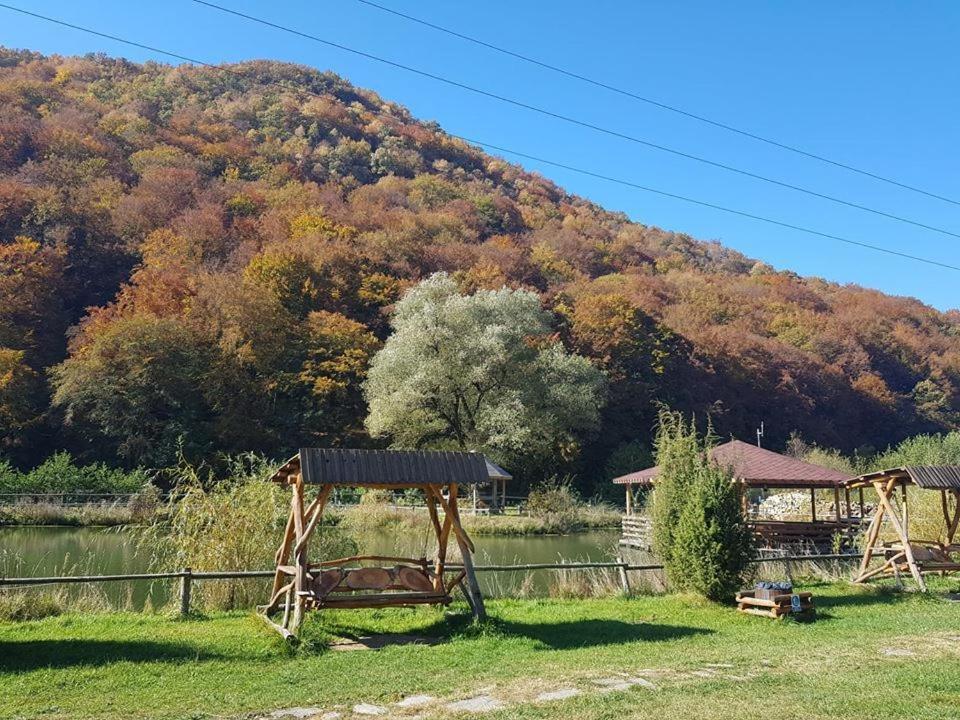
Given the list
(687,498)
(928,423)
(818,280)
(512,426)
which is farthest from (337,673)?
(818,280)

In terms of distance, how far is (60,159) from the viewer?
5056 cm

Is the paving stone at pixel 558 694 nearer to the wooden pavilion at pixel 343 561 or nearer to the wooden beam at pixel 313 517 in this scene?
the wooden pavilion at pixel 343 561

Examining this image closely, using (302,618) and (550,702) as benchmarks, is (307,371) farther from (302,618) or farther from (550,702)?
(550,702)

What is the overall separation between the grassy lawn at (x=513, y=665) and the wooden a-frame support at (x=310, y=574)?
0.28m

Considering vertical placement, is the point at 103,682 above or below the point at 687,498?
below

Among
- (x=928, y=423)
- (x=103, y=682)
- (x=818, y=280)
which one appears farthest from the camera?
(x=818, y=280)

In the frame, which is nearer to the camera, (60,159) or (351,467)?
(351,467)

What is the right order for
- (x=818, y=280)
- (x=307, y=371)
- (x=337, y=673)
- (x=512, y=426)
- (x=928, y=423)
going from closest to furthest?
(x=337, y=673), (x=512, y=426), (x=307, y=371), (x=928, y=423), (x=818, y=280)

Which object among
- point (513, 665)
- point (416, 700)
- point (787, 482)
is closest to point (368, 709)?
point (416, 700)

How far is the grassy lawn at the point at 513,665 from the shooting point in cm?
540

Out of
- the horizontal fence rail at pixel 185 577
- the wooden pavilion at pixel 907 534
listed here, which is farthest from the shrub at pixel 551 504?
the horizontal fence rail at pixel 185 577

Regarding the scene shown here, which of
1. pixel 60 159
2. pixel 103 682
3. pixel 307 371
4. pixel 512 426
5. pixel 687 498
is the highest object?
pixel 60 159

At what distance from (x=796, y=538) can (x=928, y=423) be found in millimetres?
43605

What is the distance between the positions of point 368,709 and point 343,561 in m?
4.24
